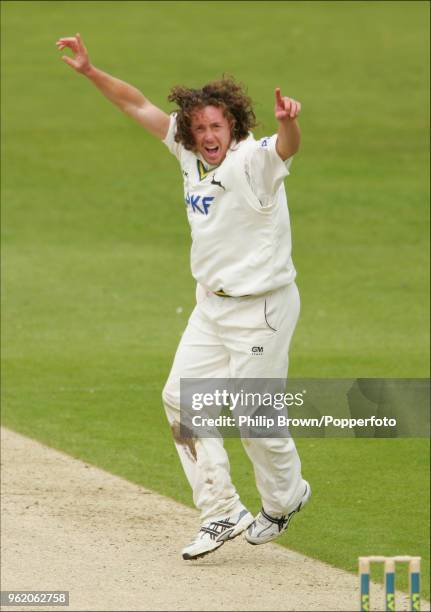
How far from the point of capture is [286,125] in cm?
759

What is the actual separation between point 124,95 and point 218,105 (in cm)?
62

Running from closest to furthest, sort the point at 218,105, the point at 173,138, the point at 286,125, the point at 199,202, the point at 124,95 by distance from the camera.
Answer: the point at 286,125 < the point at 199,202 < the point at 218,105 < the point at 173,138 < the point at 124,95

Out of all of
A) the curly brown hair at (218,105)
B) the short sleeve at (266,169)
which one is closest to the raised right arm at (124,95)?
the curly brown hair at (218,105)

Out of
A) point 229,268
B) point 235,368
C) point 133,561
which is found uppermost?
point 229,268

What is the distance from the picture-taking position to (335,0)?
33.6 metres

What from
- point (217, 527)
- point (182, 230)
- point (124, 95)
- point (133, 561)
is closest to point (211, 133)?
point (124, 95)

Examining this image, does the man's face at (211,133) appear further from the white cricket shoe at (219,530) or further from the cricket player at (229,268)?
the white cricket shoe at (219,530)

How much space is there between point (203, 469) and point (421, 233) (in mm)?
14471

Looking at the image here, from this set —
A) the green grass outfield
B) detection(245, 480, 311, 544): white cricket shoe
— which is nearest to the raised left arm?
detection(245, 480, 311, 544): white cricket shoe

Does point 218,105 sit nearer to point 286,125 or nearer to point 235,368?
point 286,125

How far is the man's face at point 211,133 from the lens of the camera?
8.03 m

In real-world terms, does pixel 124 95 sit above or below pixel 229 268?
above

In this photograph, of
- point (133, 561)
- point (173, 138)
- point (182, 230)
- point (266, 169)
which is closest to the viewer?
point (266, 169)

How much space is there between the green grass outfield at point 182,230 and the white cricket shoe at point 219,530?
1.48 metres
